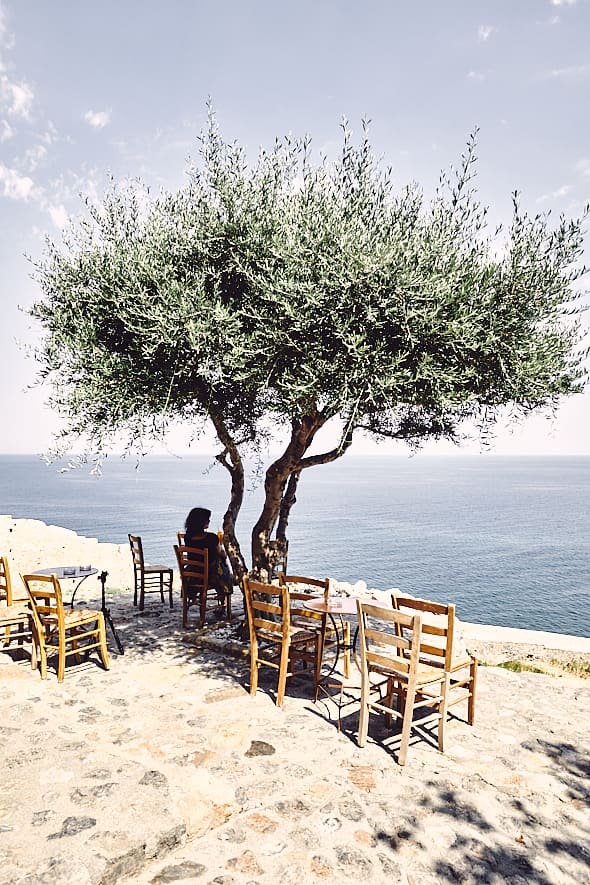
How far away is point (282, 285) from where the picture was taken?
7895mm

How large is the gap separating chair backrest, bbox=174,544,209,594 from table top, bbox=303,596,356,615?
9.11 feet

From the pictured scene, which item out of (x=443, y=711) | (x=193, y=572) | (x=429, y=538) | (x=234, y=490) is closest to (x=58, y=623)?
(x=193, y=572)

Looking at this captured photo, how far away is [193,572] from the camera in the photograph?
37.6 ft

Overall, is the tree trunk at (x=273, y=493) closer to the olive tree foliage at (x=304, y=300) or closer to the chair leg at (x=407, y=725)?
the olive tree foliage at (x=304, y=300)

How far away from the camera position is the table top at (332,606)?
26.4 ft

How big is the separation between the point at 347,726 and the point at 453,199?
7751mm

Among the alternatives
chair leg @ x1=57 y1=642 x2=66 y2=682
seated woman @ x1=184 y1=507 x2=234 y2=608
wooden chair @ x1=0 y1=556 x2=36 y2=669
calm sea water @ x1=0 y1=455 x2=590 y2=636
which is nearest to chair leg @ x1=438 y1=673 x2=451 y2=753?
chair leg @ x1=57 y1=642 x2=66 y2=682

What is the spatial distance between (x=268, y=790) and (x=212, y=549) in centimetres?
655

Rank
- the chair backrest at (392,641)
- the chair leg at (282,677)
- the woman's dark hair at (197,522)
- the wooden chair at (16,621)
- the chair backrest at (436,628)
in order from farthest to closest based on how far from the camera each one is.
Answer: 1. the woman's dark hair at (197,522)
2. the wooden chair at (16,621)
3. the chair leg at (282,677)
4. the chair backrest at (436,628)
5. the chair backrest at (392,641)

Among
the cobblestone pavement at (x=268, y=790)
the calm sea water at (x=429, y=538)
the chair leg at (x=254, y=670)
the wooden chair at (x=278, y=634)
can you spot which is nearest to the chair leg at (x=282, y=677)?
the wooden chair at (x=278, y=634)

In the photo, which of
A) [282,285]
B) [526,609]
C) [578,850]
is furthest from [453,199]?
[526,609]

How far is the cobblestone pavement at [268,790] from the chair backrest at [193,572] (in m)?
2.59

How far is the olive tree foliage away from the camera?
7867 mm

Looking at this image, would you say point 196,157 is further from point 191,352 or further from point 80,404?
point 80,404
